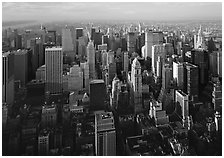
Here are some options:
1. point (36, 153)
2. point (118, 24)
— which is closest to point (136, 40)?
point (118, 24)

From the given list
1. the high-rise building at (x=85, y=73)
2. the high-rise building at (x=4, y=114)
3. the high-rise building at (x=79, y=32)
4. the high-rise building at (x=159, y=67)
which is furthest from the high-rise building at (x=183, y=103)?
the high-rise building at (x=4, y=114)

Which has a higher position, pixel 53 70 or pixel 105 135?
pixel 53 70

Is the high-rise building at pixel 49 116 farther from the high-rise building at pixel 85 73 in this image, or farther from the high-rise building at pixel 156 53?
the high-rise building at pixel 156 53

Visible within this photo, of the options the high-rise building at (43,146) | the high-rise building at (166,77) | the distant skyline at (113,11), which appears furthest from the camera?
the high-rise building at (166,77)

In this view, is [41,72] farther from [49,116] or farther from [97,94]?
[97,94]

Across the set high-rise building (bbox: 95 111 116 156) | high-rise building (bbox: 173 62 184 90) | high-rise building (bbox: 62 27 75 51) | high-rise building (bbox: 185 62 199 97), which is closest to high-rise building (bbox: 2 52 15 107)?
high-rise building (bbox: 62 27 75 51)

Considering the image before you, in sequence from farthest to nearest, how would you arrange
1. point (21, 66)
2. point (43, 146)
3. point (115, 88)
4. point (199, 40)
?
1. point (199, 40)
2. point (115, 88)
3. point (21, 66)
4. point (43, 146)

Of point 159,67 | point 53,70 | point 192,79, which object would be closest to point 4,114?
point 53,70
